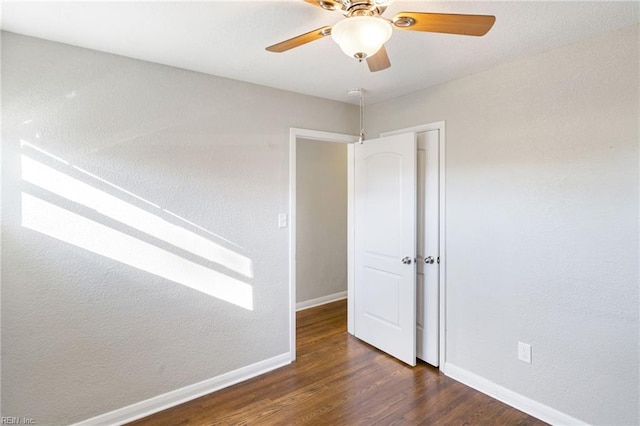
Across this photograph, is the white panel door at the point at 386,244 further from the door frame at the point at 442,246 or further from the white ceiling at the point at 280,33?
the white ceiling at the point at 280,33

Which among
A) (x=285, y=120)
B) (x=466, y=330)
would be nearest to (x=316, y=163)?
(x=285, y=120)

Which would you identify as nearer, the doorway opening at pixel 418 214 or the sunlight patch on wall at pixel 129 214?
the sunlight patch on wall at pixel 129 214

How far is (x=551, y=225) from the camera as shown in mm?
2133

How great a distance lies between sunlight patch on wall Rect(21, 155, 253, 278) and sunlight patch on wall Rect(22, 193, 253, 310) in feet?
0.10

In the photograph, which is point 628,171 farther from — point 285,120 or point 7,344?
point 7,344

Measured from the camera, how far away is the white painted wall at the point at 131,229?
1895 mm

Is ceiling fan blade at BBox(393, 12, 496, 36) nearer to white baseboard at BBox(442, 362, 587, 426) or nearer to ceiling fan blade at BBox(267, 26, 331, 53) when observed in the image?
ceiling fan blade at BBox(267, 26, 331, 53)

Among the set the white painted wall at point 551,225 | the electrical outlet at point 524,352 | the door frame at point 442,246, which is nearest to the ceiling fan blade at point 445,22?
the white painted wall at point 551,225

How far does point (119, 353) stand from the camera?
85.6 inches

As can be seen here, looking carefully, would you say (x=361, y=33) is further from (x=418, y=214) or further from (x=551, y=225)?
(x=418, y=214)

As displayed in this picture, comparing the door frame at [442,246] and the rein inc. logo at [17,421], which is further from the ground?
the door frame at [442,246]

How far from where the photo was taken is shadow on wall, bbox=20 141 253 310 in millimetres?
1932

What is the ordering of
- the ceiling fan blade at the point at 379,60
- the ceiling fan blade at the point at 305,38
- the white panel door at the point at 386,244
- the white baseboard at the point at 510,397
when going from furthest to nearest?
the white panel door at the point at 386,244, the white baseboard at the point at 510,397, the ceiling fan blade at the point at 379,60, the ceiling fan blade at the point at 305,38

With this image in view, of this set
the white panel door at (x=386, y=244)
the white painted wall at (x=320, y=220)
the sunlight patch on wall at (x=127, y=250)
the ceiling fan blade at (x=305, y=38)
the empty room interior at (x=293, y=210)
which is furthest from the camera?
the white painted wall at (x=320, y=220)
